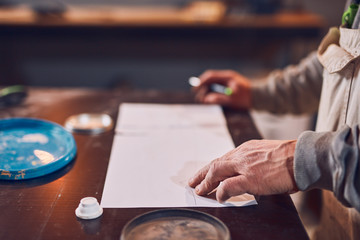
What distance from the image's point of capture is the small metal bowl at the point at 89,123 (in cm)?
106

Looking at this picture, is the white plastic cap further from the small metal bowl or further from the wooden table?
the small metal bowl

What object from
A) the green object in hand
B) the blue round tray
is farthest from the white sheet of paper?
the green object in hand

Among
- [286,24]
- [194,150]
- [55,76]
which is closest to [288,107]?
[194,150]

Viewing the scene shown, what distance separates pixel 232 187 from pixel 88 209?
255 millimetres

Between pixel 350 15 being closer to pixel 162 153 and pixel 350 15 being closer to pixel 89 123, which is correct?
pixel 162 153

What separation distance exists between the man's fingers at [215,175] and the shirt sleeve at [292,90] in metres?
0.60

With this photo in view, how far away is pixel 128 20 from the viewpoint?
2.74 meters

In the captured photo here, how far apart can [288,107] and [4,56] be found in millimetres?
2667

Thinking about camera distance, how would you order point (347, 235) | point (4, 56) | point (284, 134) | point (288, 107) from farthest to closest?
point (4, 56) < point (284, 134) < point (288, 107) < point (347, 235)

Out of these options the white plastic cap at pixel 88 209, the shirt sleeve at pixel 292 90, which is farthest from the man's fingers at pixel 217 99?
the white plastic cap at pixel 88 209

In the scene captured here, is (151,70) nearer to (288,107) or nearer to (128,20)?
(128,20)

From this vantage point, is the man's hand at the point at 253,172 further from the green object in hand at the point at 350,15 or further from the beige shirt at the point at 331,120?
the green object in hand at the point at 350,15

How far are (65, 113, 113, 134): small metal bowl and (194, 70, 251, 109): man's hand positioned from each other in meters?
0.35

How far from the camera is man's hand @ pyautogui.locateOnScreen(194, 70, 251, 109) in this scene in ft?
4.18
